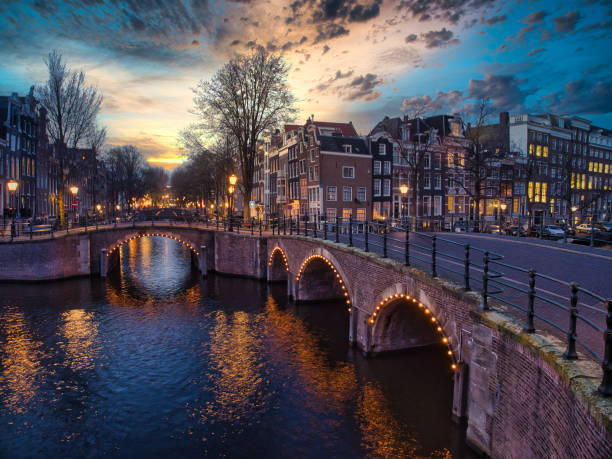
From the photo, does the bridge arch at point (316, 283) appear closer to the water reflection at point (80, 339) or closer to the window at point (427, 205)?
the water reflection at point (80, 339)

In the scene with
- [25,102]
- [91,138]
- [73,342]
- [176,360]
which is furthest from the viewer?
[25,102]

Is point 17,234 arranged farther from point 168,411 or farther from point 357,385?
point 357,385

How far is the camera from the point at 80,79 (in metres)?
36.1

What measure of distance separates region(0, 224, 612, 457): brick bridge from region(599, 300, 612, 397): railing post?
12 centimetres

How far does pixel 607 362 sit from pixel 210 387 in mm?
11004

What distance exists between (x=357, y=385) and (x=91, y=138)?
128 feet

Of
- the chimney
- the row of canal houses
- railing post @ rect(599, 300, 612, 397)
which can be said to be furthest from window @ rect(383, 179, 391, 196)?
railing post @ rect(599, 300, 612, 397)

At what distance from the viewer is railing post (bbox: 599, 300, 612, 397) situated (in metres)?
4.50

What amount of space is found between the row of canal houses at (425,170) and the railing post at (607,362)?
1277 inches

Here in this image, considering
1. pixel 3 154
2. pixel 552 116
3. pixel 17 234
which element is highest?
pixel 552 116

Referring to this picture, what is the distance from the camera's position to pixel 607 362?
186 inches

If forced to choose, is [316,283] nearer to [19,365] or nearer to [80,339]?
[80,339]

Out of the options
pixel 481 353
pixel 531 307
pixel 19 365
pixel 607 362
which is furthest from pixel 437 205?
pixel 607 362

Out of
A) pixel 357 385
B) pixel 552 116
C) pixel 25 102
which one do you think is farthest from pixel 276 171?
pixel 357 385
